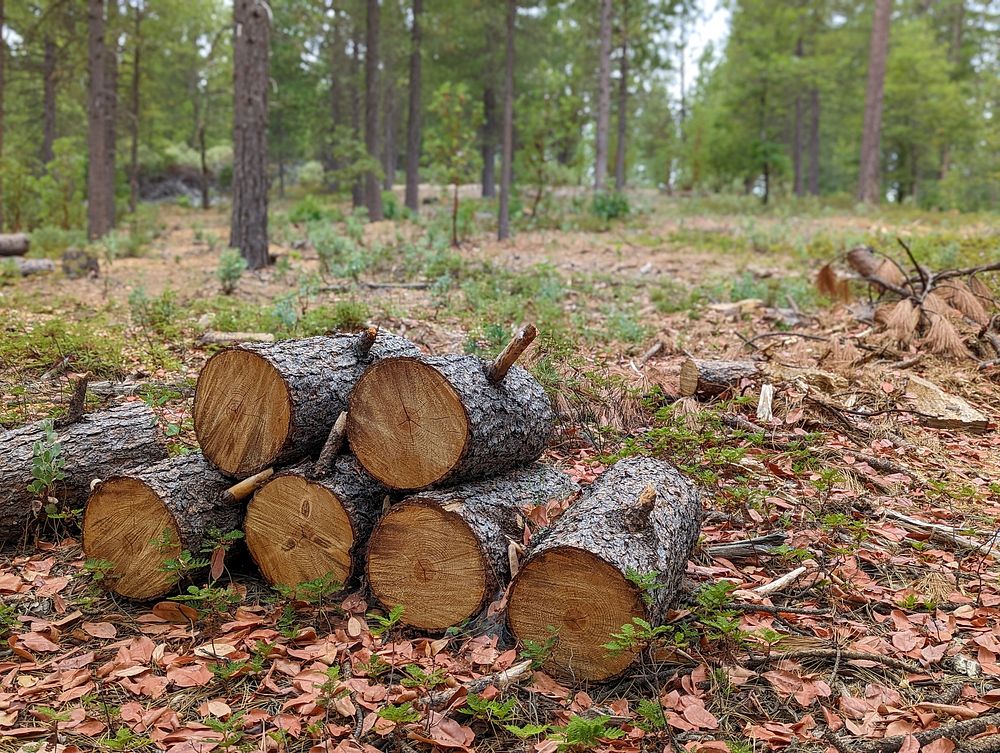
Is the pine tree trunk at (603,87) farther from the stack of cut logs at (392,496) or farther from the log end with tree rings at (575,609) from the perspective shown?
the log end with tree rings at (575,609)

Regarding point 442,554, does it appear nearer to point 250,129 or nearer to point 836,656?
point 836,656

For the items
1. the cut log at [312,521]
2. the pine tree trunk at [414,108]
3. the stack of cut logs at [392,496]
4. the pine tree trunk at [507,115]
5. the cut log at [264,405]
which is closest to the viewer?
the stack of cut logs at [392,496]

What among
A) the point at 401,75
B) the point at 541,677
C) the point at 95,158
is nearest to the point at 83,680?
the point at 541,677

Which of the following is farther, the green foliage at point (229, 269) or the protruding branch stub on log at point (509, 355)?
the green foliage at point (229, 269)

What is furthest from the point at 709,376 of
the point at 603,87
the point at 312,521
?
the point at 603,87

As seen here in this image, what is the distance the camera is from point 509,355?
3322mm

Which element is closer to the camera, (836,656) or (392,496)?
(836,656)

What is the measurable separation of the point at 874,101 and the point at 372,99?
12.1 m

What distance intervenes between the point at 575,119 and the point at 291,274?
9122mm

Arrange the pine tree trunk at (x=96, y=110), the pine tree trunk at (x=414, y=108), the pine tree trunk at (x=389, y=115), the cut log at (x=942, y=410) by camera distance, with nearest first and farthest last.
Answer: the cut log at (x=942, y=410) → the pine tree trunk at (x=96, y=110) → the pine tree trunk at (x=414, y=108) → the pine tree trunk at (x=389, y=115)

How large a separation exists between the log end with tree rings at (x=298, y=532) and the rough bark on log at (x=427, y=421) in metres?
0.27

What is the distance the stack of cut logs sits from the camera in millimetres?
2885

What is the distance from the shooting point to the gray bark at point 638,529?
272 cm

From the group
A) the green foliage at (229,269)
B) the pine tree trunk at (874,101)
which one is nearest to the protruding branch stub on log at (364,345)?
the green foliage at (229,269)
